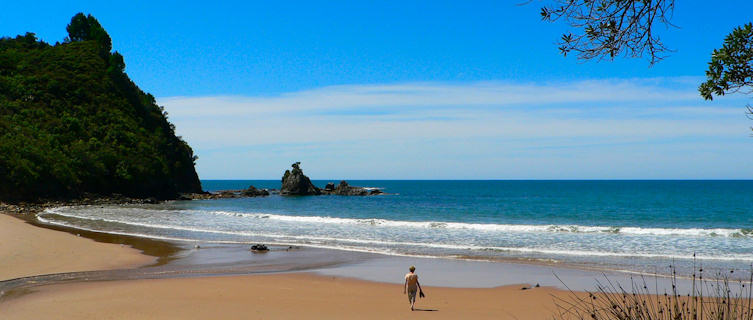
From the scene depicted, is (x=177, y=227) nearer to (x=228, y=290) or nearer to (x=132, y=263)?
(x=132, y=263)

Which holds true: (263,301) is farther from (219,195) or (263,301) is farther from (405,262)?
(219,195)

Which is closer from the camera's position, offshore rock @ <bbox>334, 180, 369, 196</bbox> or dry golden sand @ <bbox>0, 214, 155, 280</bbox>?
dry golden sand @ <bbox>0, 214, 155, 280</bbox>

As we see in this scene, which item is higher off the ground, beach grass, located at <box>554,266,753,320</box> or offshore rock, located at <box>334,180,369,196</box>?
offshore rock, located at <box>334,180,369,196</box>

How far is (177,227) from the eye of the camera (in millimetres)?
32875

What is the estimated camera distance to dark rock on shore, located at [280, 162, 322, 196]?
97.7 m

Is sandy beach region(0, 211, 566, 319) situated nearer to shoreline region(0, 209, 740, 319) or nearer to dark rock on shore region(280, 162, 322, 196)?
shoreline region(0, 209, 740, 319)

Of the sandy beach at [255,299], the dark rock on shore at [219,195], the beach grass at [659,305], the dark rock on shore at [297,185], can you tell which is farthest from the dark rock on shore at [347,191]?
the beach grass at [659,305]

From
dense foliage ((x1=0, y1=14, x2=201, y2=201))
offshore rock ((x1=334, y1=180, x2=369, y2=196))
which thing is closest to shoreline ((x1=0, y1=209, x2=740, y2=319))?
dense foliage ((x1=0, y1=14, x2=201, y2=201))

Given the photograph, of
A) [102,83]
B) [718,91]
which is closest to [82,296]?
[718,91]

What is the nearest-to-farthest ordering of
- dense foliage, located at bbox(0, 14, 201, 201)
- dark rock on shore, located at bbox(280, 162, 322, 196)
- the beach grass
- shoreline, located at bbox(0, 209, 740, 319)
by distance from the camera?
the beach grass, shoreline, located at bbox(0, 209, 740, 319), dense foliage, located at bbox(0, 14, 201, 201), dark rock on shore, located at bbox(280, 162, 322, 196)

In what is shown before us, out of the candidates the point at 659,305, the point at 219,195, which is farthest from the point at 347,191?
the point at 659,305

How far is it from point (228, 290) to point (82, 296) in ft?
11.0

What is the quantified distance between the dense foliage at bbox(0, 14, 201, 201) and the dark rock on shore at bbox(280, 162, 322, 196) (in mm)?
15939

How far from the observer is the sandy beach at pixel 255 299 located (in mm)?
11312
